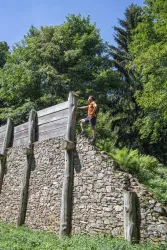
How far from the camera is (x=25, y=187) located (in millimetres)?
10938

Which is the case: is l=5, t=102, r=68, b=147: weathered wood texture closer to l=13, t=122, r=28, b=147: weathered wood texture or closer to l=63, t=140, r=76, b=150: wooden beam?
l=13, t=122, r=28, b=147: weathered wood texture

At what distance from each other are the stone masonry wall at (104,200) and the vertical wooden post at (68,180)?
0.20 meters

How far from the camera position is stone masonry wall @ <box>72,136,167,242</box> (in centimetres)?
641

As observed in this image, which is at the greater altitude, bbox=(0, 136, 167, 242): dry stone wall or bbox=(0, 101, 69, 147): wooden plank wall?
bbox=(0, 101, 69, 147): wooden plank wall

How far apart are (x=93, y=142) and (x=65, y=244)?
10.8 ft

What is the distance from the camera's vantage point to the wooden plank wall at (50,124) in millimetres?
10109

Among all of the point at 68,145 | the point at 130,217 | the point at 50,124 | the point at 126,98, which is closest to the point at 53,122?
the point at 50,124

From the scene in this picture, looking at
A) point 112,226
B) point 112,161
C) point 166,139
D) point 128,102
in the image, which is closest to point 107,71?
point 128,102

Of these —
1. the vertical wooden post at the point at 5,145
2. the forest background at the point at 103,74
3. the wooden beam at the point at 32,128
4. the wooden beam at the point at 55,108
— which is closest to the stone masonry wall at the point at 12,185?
the vertical wooden post at the point at 5,145

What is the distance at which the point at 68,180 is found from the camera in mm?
8828

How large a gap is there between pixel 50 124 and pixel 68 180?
291 cm

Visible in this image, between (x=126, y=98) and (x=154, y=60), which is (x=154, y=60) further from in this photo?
(x=126, y=98)

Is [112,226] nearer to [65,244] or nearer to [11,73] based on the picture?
[65,244]

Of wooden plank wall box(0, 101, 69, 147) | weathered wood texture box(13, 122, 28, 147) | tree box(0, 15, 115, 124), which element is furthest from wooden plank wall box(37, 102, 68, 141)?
tree box(0, 15, 115, 124)
